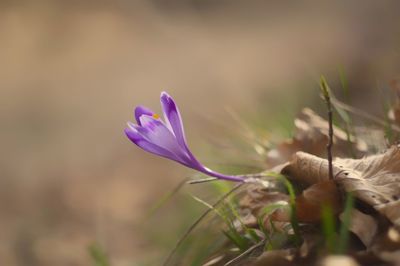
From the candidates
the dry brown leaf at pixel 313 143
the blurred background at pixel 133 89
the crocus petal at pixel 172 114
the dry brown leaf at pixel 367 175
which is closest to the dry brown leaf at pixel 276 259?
the dry brown leaf at pixel 367 175

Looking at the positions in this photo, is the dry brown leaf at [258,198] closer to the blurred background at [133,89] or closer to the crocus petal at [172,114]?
the crocus petal at [172,114]

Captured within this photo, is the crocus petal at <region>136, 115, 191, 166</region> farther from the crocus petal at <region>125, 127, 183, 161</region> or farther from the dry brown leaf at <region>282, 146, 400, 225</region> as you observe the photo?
the dry brown leaf at <region>282, 146, 400, 225</region>

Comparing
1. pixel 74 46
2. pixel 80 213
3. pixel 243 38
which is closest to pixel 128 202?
pixel 80 213

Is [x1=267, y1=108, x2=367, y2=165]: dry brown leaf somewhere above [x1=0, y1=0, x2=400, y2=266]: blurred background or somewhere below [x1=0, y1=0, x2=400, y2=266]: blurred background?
above

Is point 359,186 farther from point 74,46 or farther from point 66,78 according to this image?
point 74,46

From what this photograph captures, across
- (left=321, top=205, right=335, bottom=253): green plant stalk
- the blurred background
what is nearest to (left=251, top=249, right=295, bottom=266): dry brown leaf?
(left=321, top=205, right=335, bottom=253): green plant stalk

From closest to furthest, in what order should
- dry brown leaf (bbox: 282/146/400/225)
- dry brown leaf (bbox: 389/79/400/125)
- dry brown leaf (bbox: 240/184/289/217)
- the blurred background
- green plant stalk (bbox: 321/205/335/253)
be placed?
green plant stalk (bbox: 321/205/335/253), dry brown leaf (bbox: 282/146/400/225), dry brown leaf (bbox: 240/184/289/217), dry brown leaf (bbox: 389/79/400/125), the blurred background

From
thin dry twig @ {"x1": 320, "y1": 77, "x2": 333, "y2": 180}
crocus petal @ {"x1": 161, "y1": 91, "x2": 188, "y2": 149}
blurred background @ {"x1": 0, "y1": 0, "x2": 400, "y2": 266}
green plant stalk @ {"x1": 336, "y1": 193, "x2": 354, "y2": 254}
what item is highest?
crocus petal @ {"x1": 161, "y1": 91, "x2": 188, "y2": 149}
